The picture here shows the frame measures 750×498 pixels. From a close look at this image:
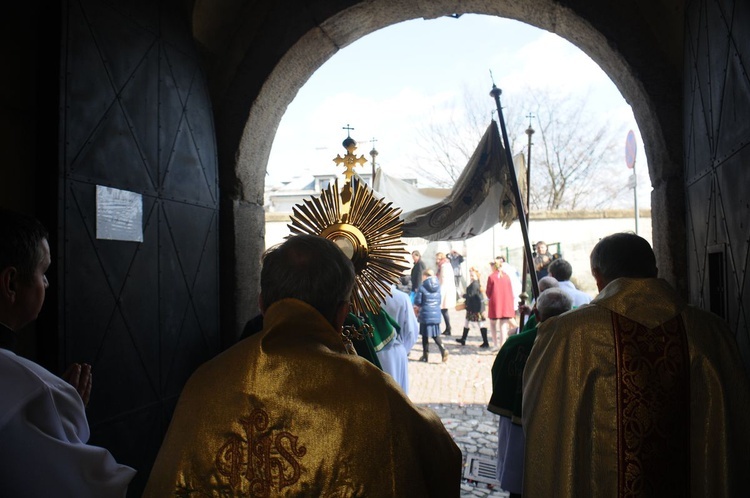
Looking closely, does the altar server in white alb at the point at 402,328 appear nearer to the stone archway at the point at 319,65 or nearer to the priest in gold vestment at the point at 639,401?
the stone archway at the point at 319,65

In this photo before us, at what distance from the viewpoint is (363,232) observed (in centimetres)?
332

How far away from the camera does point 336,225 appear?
132 inches

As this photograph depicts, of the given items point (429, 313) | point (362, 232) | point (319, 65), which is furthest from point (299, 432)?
point (429, 313)

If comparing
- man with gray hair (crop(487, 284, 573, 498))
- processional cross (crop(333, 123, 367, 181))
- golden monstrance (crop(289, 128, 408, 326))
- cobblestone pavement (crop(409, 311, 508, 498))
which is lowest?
cobblestone pavement (crop(409, 311, 508, 498))

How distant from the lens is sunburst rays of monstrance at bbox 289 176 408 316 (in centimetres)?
330

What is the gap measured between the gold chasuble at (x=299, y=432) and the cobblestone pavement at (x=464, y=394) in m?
3.25

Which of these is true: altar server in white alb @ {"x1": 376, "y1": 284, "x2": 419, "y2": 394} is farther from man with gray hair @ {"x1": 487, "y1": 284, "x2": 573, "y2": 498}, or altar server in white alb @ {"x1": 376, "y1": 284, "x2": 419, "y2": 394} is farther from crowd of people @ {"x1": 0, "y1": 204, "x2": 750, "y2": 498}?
crowd of people @ {"x1": 0, "y1": 204, "x2": 750, "y2": 498}

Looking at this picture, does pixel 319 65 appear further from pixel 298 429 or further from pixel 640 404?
pixel 298 429

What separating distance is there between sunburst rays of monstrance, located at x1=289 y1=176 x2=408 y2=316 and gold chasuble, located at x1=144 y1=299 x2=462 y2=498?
1.77m

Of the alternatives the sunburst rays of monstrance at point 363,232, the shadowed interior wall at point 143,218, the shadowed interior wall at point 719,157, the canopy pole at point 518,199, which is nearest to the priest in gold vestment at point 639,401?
the shadowed interior wall at point 719,157

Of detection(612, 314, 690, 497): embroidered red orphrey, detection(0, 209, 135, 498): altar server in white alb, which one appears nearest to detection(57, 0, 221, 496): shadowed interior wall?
detection(0, 209, 135, 498): altar server in white alb

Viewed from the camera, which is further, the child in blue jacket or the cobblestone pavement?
the child in blue jacket

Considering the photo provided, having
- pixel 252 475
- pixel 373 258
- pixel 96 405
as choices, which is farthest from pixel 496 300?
pixel 252 475

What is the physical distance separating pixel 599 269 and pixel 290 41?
292cm
